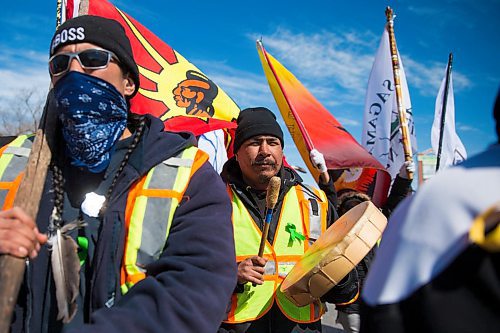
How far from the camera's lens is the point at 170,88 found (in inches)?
166

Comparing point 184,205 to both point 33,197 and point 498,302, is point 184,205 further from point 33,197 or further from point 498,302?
point 498,302

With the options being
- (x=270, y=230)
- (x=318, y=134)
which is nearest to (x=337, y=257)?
(x=270, y=230)

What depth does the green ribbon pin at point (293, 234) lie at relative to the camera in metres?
3.01

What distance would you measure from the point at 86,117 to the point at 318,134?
3.82m

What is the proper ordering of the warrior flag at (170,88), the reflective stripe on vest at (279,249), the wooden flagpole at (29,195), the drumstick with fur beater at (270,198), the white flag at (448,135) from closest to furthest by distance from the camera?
the wooden flagpole at (29,195) → the drumstick with fur beater at (270,198) → the reflective stripe on vest at (279,249) → the warrior flag at (170,88) → the white flag at (448,135)

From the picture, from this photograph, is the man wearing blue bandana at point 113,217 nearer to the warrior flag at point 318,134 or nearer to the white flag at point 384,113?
the warrior flag at point 318,134

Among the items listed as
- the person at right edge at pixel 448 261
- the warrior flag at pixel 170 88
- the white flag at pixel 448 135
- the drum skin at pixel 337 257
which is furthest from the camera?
the white flag at pixel 448 135

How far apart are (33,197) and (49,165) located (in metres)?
0.25

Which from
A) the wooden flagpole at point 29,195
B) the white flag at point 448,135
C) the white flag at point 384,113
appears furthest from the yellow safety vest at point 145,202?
the white flag at point 448,135

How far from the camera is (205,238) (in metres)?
1.48

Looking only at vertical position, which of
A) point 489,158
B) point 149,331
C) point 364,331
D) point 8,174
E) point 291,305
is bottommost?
point 291,305

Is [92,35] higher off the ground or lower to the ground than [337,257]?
higher

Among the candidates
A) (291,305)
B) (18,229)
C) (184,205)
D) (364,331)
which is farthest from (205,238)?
(291,305)

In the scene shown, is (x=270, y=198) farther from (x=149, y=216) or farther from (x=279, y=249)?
(x=149, y=216)
